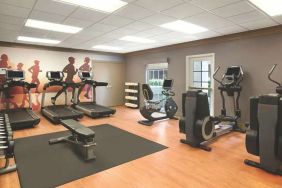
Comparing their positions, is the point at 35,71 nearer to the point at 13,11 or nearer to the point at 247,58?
the point at 13,11

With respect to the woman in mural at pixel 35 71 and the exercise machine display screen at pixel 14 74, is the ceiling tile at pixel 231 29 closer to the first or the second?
the exercise machine display screen at pixel 14 74

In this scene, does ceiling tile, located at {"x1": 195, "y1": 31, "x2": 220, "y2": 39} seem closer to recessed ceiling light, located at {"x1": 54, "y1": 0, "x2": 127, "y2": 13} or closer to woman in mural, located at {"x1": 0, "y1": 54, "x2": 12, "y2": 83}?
recessed ceiling light, located at {"x1": 54, "y1": 0, "x2": 127, "y2": 13}

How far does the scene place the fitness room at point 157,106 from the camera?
2574mm

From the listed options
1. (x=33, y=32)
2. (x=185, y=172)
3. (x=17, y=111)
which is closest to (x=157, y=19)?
(x=185, y=172)

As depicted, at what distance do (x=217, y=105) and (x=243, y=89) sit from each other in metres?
0.84

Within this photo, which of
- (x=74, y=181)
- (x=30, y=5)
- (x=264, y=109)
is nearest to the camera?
(x=74, y=181)

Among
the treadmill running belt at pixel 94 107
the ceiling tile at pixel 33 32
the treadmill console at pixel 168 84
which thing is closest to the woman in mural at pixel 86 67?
the treadmill running belt at pixel 94 107

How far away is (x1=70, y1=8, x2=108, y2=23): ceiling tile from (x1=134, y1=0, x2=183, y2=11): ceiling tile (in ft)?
2.82

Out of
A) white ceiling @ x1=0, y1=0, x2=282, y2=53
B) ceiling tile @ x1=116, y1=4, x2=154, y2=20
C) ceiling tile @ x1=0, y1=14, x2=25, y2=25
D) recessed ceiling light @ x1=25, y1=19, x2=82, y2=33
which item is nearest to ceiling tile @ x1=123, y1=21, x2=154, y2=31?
white ceiling @ x1=0, y1=0, x2=282, y2=53

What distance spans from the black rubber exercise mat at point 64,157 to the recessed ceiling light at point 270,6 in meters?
2.84

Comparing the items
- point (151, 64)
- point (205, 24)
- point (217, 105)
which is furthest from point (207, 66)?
point (151, 64)

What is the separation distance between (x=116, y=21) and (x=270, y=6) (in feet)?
8.83

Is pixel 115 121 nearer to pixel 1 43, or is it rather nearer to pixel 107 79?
pixel 107 79

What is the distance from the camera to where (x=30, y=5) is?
10.1ft
